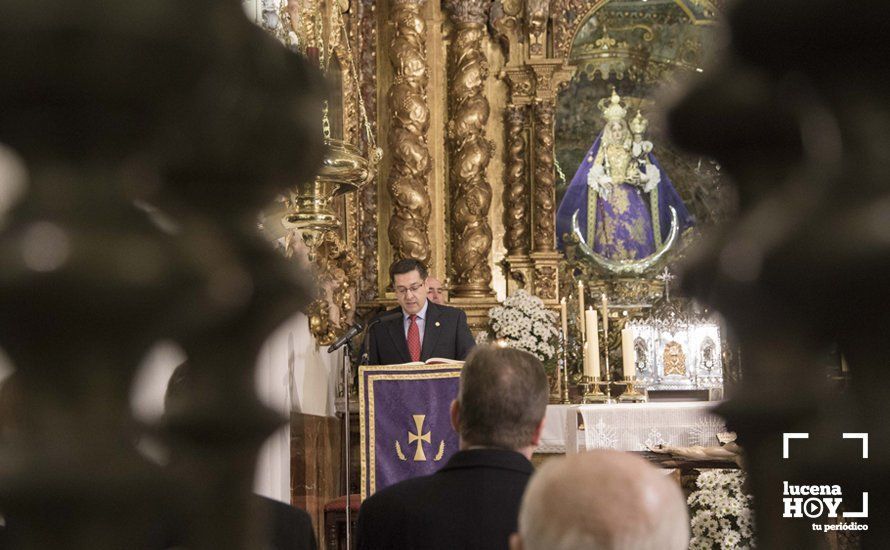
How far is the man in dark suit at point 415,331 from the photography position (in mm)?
7645

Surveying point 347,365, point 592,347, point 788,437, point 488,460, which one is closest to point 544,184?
point 592,347

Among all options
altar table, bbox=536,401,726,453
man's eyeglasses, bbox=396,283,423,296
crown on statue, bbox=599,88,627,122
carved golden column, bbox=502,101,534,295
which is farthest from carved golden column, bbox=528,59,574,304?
man's eyeglasses, bbox=396,283,423,296

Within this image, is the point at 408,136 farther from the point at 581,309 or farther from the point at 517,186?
the point at 581,309

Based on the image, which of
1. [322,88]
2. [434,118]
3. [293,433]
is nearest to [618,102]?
[434,118]

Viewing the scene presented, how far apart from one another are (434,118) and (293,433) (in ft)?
16.3

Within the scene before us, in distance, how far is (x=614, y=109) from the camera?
1209cm

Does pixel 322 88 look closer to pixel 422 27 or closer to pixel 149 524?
pixel 149 524

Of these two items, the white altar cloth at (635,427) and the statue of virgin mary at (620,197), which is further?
the statue of virgin mary at (620,197)

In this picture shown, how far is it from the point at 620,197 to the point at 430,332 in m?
4.89

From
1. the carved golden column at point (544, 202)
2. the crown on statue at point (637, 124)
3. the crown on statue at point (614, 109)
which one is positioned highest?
the crown on statue at point (614, 109)

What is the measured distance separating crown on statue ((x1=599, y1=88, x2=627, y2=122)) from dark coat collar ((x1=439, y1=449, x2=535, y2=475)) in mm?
9887

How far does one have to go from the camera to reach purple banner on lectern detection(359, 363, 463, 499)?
6.35m

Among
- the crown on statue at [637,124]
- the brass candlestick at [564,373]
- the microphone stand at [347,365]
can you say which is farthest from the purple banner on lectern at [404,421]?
the crown on statue at [637,124]

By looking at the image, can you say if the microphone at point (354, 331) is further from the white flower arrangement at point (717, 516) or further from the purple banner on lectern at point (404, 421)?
the white flower arrangement at point (717, 516)
